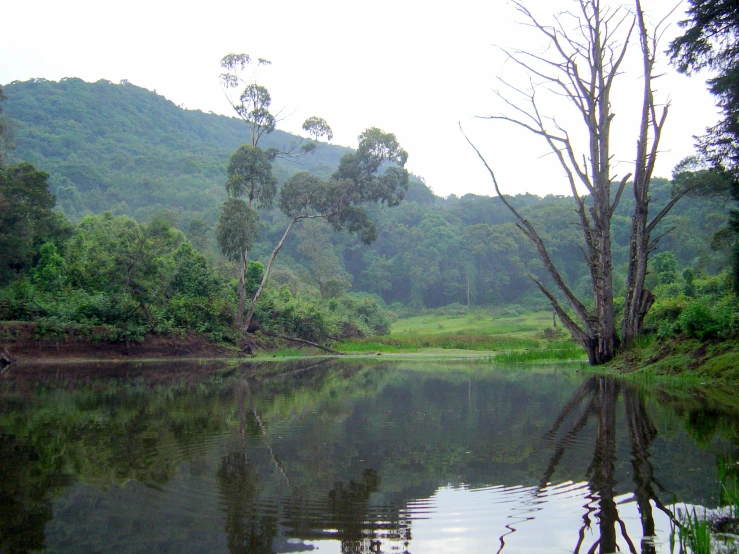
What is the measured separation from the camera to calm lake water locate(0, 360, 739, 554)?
12.6 feet

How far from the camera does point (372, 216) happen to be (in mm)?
80625

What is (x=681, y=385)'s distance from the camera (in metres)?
11.4

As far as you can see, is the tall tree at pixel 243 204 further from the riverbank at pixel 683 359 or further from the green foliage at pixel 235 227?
the riverbank at pixel 683 359

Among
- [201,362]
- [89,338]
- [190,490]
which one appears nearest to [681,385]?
[190,490]

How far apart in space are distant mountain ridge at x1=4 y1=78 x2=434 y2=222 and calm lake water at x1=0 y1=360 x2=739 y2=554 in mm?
54800

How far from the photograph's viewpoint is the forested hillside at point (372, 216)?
65.9 m

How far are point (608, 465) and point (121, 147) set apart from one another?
322 feet

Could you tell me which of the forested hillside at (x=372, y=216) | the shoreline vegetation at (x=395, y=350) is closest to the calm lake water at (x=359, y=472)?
the shoreline vegetation at (x=395, y=350)

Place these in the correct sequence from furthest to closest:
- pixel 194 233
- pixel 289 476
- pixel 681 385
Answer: pixel 194 233, pixel 681 385, pixel 289 476

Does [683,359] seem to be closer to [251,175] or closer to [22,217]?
[251,175]

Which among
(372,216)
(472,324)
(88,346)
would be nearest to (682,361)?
(88,346)

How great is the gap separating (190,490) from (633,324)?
13.4 meters

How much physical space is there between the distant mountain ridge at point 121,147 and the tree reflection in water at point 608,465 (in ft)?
180

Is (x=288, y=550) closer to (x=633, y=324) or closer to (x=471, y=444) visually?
(x=471, y=444)
